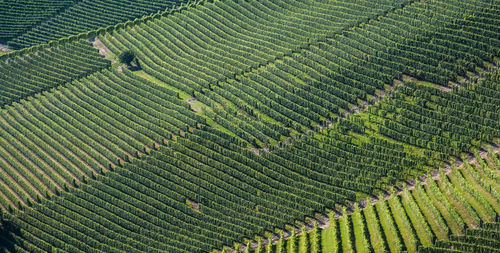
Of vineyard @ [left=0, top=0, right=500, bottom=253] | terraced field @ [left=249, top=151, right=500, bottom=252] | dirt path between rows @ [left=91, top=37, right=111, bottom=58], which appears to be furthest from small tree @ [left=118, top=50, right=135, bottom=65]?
terraced field @ [left=249, top=151, right=500, bottom=252]

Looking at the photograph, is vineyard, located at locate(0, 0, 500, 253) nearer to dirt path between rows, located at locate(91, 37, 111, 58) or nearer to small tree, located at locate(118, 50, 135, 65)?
small tree, located at locate(118, 50, 135, 65)

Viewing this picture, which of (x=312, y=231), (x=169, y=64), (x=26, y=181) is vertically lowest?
(x=312, y=231)

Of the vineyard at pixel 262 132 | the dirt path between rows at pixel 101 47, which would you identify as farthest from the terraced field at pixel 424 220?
the dirt path between rows at pixel 101 47

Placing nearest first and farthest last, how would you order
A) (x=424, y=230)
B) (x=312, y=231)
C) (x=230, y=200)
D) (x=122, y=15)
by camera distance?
(x=424, y=230) < (x=312, y=231) < (x=230, y=200) < (x=122, y=15)

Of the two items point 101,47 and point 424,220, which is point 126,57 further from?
point 424,220

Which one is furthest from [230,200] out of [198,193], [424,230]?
[424,230]

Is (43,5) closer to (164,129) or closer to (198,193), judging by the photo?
(164,129)

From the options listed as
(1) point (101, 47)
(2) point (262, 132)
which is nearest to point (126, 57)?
(1) point (101, 47)
